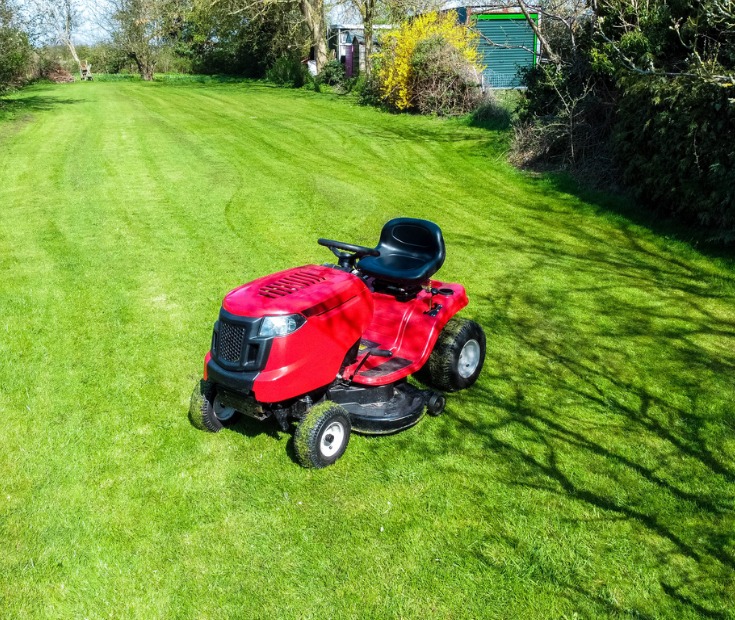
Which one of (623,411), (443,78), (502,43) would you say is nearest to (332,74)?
(502,43)

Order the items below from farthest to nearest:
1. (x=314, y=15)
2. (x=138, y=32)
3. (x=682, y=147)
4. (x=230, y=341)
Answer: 1. (x=138, y=32)
2. (x=314, y=15)
3. (x=682, y=147)
4. (x=230, y=341)

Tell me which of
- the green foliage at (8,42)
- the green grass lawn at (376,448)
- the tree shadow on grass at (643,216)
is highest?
the green foliage at (8,42)

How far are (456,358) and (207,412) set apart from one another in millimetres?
1883

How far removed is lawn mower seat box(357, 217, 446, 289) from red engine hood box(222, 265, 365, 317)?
1.54 ft

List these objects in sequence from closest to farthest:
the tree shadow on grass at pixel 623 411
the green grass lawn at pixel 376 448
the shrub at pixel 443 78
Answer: the green grass lawn at pixel 376 448 < the tree shadow on grass at pixel 623 411 < the shrub at pixel 443 78

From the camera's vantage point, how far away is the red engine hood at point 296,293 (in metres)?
4.05

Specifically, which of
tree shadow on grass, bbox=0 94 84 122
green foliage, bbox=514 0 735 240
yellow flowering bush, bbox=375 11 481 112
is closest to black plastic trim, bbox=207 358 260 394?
green foliage, bbox=514 0 735 240

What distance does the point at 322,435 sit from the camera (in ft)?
13.8

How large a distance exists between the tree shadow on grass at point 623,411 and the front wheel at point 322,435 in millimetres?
560

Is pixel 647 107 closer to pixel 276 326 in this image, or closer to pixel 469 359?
pixel 469 359

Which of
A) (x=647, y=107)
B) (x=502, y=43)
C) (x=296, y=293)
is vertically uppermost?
(x=502, y=43)

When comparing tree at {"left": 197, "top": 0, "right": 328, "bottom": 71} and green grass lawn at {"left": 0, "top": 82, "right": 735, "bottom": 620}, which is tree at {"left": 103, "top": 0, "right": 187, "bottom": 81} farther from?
green grass lawn at {"left": 0, "top": 82, "right": 735, "bottom": 620}

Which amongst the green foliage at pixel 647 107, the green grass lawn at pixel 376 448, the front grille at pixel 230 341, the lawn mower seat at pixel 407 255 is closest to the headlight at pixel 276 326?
the front grille at pixel 230 341

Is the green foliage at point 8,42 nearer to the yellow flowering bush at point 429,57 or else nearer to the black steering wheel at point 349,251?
the yellow flowering bush at point 429,57
